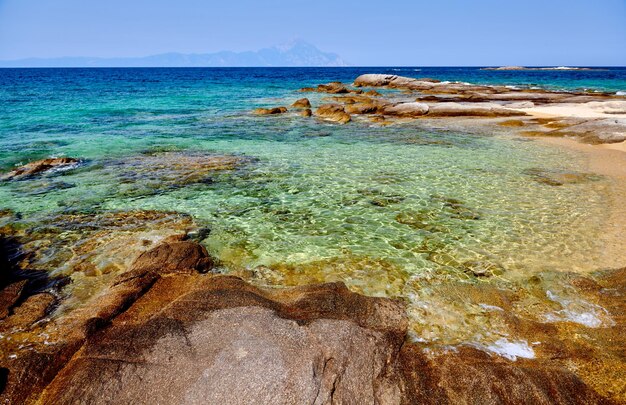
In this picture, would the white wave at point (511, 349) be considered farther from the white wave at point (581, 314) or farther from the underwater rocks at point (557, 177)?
the underwater rocks at point (557, 177)

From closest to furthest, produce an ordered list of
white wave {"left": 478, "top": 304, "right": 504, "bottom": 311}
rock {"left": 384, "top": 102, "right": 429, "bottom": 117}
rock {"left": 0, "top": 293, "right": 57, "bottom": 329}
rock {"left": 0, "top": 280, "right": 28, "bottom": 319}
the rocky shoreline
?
rock {"left": 0, "top": 293, "right": 57, "bottom": 329} < rock {"left": 0, "top": 280, "right": 28, "bottom": 319} < white wave {"left": 478, "top": 304, "right": 504, "bottom": 311} < the rocky shoreline < rock {"left": 384, "top": 102, "right": 429, "bottom": 117}

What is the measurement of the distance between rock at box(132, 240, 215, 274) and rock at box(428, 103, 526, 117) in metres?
25.4

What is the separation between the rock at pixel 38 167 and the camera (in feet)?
45.3

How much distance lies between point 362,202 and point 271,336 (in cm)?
693

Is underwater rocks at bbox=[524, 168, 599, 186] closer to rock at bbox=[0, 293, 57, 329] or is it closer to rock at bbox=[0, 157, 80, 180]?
rock at bbox=[0, 293, 57, 329]

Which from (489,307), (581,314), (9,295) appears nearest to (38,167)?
(9,295)

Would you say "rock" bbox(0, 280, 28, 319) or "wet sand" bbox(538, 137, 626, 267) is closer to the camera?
"rock" bbox(0, 280, 28, 319)

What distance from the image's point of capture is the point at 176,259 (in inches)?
284

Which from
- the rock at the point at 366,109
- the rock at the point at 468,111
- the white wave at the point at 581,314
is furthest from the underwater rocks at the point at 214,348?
the rock at the point at 366,109

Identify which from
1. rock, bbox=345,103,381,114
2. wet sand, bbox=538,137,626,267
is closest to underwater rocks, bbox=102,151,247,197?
wet sand, bbox=538,137,626,267

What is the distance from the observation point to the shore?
4.07 m

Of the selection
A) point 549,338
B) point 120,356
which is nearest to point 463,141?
point 549,338

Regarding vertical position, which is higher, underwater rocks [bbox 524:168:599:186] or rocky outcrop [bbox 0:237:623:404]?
rocky outcrop [bbox 0:237:623:404]

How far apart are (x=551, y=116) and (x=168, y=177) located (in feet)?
84.5
